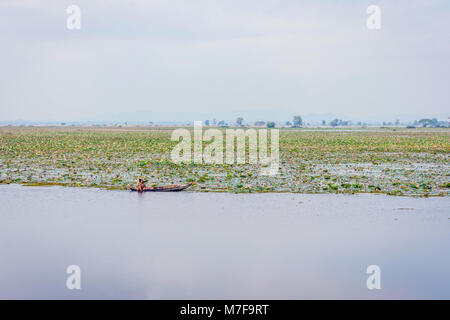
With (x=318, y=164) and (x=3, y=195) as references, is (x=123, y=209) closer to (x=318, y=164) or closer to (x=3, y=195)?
(x=3, y=195)

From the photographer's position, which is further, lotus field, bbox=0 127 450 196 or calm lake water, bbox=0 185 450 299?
lotus field, bbox=0 127 450 196

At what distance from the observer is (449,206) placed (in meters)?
15.8

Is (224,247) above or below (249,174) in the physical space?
below

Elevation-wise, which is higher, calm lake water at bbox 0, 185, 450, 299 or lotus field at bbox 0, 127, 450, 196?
lotus field at bbox 0, 127, 450, 196

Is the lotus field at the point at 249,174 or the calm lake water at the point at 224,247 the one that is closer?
the calm lake water at the point at 224,247

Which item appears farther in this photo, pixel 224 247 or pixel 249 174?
pixel 249 174

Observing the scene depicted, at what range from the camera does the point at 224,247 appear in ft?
36.2

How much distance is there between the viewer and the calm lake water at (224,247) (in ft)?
28.4

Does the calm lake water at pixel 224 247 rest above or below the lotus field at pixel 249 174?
below

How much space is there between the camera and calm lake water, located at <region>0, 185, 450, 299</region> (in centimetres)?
866

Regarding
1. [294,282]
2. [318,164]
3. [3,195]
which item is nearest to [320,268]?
[294,282]

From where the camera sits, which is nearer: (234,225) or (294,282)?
(294,282)
